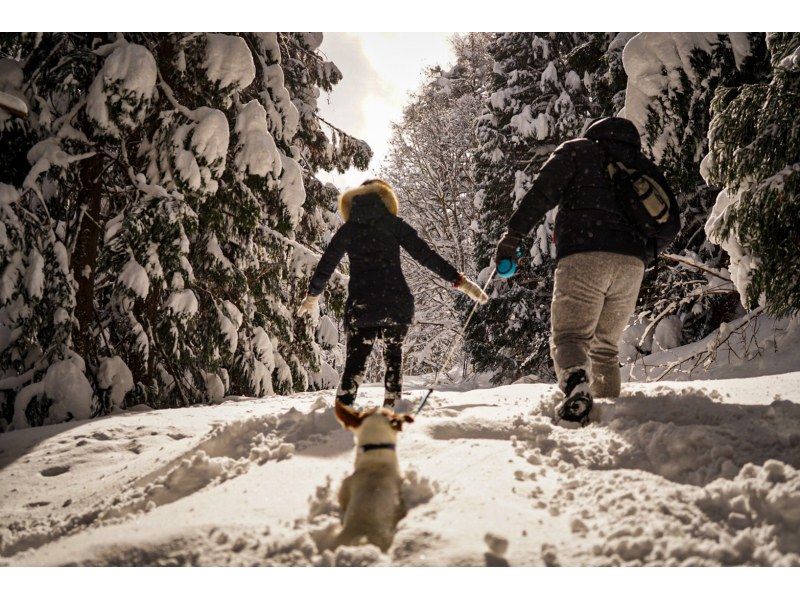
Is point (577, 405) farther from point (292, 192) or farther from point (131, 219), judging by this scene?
point (292, 192)

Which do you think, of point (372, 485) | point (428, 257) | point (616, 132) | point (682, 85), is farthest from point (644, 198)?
point (682, 85)

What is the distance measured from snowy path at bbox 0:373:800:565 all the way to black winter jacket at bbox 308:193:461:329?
74cm

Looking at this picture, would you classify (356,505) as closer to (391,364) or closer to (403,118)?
(391,364)

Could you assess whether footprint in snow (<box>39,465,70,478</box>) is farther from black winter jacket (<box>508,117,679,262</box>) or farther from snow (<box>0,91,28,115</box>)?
black winter jacket (<box>508,117,679,262</box>)

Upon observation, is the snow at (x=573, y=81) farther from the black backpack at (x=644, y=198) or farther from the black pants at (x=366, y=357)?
the black pants at (x=366, y=357)

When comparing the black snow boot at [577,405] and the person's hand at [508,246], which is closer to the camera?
the black snow boot at [577,405]

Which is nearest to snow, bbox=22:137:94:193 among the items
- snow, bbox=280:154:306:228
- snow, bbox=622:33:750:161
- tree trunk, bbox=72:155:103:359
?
tree trunk, bbox=72:155:103:359

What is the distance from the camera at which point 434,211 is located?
53.5ft

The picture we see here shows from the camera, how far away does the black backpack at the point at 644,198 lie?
122 inches

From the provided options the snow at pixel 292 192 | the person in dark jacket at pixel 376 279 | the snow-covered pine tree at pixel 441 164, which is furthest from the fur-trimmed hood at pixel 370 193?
the snow-covered pine tree at pixel 441 164

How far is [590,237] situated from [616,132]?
0.75 metres

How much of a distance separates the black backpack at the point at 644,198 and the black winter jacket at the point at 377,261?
1206 mm

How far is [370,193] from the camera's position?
3797mm
